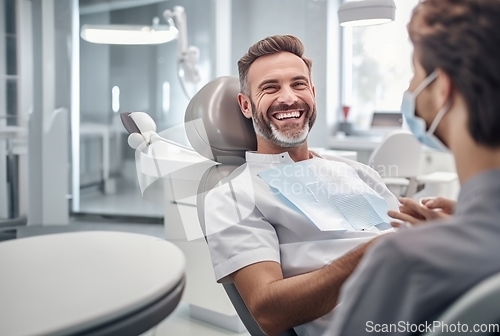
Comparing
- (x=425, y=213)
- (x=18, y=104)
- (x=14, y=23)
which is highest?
(x=14, y=23)

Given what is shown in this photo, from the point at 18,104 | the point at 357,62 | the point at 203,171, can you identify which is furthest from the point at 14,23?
the point at 357,62

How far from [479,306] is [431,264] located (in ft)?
0.13

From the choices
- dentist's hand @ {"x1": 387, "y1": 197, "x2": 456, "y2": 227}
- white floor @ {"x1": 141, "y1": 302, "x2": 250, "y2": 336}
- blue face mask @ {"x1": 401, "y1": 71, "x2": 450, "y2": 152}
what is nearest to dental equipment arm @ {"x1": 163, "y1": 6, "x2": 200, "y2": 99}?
white floor @ {"x1": 141, "y1": 302, "x2": 250, "y2": 336}

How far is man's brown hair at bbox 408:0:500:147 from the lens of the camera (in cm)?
Result: 33

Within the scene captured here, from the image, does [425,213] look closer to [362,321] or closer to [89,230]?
[362,321]

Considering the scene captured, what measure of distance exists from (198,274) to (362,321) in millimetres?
673

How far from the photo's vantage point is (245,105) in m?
1.07

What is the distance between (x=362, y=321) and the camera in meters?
0.38

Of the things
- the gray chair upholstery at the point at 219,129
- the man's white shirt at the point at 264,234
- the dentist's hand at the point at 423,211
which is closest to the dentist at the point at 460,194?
the dentist's hand at the point at 423,211

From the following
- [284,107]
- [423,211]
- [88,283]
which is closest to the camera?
[423,211]

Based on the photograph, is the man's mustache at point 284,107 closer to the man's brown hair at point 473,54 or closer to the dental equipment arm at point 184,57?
the dental equipment arm at point 184,57
